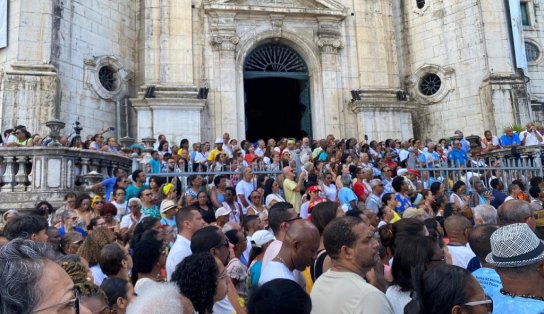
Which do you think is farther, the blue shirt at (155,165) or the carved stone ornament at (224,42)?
the carved stone ornament at (224,42)

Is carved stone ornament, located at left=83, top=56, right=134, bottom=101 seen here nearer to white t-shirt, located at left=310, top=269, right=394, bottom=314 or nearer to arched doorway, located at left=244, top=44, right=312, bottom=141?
arched doorway, located at left=244, top=44, right=312, bottom=141

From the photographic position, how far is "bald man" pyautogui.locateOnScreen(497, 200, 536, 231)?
5.74m

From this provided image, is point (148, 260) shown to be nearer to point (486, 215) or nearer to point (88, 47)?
point (486, 215)

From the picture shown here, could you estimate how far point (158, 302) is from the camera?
2.56 meters

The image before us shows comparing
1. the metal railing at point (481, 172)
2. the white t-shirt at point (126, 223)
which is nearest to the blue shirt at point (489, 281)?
the white t-shirt at point (126, 223)

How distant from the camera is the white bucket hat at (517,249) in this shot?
9.87ft

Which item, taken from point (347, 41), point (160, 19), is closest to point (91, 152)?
point (160, 19)

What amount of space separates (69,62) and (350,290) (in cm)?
1504

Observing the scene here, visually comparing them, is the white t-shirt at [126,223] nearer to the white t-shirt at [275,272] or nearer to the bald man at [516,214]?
the white t-shirt at [275,272]

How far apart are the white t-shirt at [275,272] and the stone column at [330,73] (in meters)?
14.6

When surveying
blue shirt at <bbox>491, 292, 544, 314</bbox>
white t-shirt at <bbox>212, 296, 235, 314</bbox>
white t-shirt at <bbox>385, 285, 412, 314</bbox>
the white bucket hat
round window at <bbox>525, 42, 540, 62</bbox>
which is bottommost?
white t-shirt at <bbox>212, 296, 235, 314</bbox>

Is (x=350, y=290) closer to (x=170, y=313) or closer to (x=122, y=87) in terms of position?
(x=170, y=313)

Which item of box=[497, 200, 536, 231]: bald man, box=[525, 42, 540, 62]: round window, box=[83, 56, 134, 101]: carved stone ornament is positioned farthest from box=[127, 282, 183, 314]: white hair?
box=[525, 42, 540, 62]: round window

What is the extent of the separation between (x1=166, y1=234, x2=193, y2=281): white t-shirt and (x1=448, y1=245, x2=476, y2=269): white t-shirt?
2.56m
